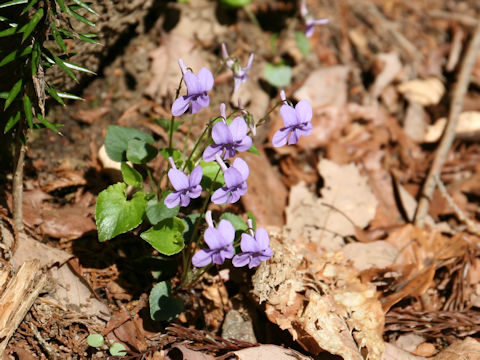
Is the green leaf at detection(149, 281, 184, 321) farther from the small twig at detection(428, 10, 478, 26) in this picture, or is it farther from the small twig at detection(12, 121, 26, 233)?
the small twig at detection(428, 10, 478, 26)

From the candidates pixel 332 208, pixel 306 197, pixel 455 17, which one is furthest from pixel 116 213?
pixel 455 17

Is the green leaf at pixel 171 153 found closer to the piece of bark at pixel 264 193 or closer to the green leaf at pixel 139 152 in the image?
the green leaf at pixel 139 152

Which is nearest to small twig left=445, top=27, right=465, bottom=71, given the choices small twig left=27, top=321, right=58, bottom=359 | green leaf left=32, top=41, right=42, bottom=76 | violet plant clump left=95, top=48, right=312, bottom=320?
violet plant clump left=95, top=48, right=312, bottom=320

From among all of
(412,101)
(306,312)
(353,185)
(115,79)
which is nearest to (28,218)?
(115,79)

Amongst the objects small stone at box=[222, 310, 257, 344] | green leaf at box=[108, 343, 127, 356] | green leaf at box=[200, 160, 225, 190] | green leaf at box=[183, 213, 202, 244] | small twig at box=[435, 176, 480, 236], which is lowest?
small twig at box=[435, 176, 480, 236]

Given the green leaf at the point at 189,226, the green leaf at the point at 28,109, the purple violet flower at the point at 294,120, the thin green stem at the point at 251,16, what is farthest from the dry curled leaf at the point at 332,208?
the green leaf at the point at 28,109

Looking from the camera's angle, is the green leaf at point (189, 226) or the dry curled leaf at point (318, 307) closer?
the dry curled leaf at point (318, 307)

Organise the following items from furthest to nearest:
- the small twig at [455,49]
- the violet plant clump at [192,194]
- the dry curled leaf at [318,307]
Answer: the small twig at [455,49] → the dry curled leaf at [318,307] → the violet plant clump at [192,194]

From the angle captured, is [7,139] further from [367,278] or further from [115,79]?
[367,278]
